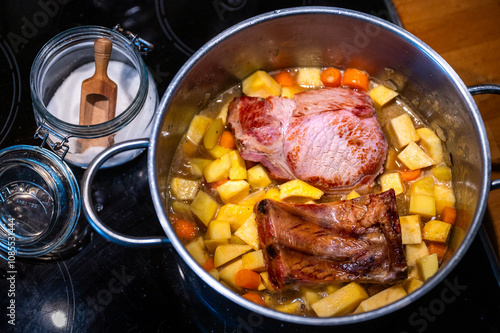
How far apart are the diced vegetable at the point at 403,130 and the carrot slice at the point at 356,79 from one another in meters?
0.26

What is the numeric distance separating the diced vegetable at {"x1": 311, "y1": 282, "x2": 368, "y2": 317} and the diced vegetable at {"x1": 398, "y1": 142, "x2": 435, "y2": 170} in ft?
2.09

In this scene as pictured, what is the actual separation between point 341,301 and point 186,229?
0.74m

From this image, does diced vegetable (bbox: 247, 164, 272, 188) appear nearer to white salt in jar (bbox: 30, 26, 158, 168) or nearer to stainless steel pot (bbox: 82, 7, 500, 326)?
stainless steel pot (bbox: 82, 7, 500, 326)

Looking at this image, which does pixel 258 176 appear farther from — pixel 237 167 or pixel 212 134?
pixel 212 134

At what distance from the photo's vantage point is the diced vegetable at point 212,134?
7.30ft

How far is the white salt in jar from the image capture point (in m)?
2.03

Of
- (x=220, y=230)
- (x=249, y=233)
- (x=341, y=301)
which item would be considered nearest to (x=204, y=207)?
(x=220, y=230)

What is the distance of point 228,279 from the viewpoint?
2010 mm

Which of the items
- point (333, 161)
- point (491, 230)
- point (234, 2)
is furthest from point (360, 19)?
point (491, 230)

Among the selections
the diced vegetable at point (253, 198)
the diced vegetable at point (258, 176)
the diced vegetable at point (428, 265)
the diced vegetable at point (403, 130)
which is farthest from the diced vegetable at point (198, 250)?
the diced vegetable at point (403, 130)

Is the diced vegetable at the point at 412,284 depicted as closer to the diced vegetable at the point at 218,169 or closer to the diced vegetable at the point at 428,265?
the diced vegetable at the point at 428,265

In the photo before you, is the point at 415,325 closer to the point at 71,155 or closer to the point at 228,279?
the point at 228,279

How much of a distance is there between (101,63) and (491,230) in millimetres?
1915

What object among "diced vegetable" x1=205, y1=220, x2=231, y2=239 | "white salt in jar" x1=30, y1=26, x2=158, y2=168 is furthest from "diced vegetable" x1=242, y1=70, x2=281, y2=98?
"diced vegetable" x1=205, y1=220, x2=231, y2=239
